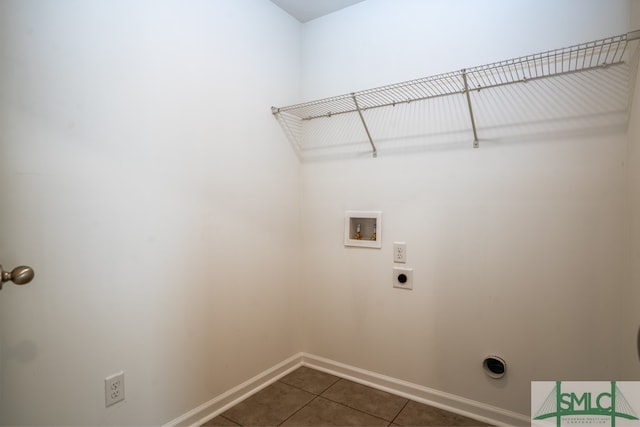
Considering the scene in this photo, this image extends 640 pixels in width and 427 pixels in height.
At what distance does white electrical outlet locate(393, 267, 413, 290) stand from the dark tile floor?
2.11ft

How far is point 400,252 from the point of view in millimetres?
2016

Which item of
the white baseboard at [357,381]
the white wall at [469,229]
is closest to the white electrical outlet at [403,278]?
the white wall at [469,229]

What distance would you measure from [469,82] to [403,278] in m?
1.12

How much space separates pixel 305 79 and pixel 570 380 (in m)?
2.27

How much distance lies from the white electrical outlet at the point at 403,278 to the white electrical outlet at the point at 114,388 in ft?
4.71

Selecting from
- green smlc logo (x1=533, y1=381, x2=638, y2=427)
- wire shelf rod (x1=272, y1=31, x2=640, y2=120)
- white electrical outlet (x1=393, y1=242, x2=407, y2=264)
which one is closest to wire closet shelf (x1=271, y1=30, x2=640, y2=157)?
wire shelf rod (x1=272, y1=31, x2=640, y2=120)

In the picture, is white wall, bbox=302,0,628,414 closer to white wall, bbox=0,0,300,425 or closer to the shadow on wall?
the shadow on wall

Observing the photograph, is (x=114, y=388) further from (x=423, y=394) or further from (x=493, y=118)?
(x=493, y=118)

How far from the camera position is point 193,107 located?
1.72m

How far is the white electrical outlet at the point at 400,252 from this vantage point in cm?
200

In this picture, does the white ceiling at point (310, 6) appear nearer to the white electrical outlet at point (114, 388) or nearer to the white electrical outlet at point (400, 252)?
the white electrical outlet at point (400, 252)

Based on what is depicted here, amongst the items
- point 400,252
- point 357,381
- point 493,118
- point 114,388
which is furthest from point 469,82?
point 114,388

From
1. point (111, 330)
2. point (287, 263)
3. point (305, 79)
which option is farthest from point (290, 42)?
point (111, 330)

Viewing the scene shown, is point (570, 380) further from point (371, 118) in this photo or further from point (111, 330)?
point (111, 330)
